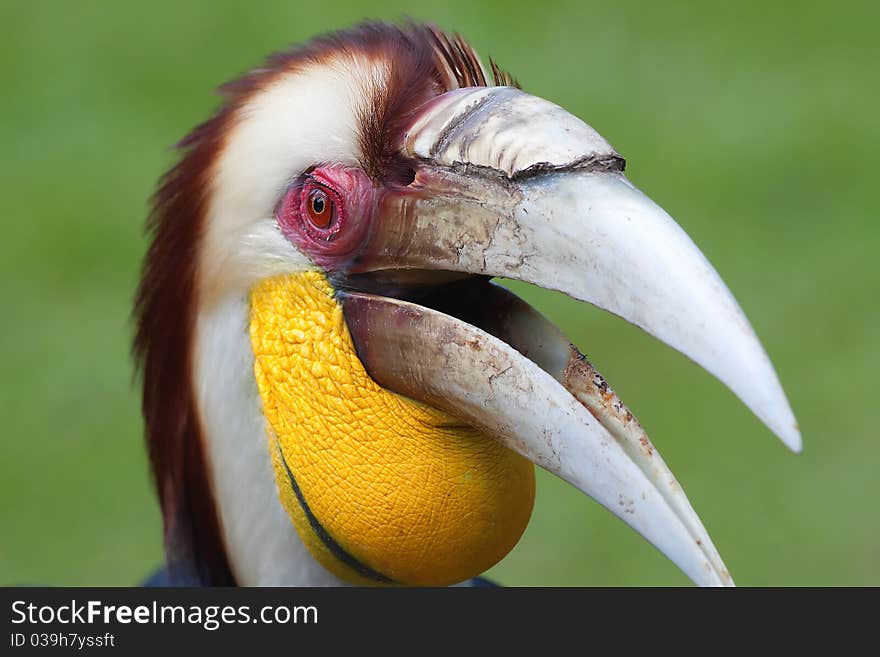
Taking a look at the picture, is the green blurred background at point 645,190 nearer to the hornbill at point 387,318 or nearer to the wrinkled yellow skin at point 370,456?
the hornbill at point 387,318

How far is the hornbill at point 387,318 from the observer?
5.99ft

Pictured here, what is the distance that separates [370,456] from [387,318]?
0.23 meters

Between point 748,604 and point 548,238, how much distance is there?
91 centimetres

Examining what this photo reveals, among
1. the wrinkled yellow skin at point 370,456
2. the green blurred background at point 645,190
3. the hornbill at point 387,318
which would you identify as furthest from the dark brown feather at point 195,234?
the green blurred background at point 645,190

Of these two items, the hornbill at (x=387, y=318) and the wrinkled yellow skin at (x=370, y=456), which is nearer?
the hornbill at (x=387, y=318)

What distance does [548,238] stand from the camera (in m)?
1.83

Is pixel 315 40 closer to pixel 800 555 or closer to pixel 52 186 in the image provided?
pixel 800 555

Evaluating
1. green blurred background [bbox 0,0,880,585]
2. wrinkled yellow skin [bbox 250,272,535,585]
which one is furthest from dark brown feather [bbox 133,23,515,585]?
green blurred background [bbox 0,0,880,585]

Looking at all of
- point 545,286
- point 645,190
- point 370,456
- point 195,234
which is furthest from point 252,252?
point 645,190

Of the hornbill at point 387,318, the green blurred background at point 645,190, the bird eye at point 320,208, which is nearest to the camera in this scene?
the hornbill at point 387,318

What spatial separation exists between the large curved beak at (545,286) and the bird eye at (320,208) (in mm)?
82

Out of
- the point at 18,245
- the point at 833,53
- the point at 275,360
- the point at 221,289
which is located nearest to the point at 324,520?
the point at 275,360

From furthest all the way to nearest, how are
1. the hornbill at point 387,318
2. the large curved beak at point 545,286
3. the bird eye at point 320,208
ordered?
the bird eye at point 320,208 < the hornbill at point 387,318 < the large curved beak at point 545,286

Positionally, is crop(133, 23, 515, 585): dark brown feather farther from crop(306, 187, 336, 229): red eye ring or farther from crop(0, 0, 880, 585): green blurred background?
crop(0, 0, 880, 585): green blurred background
